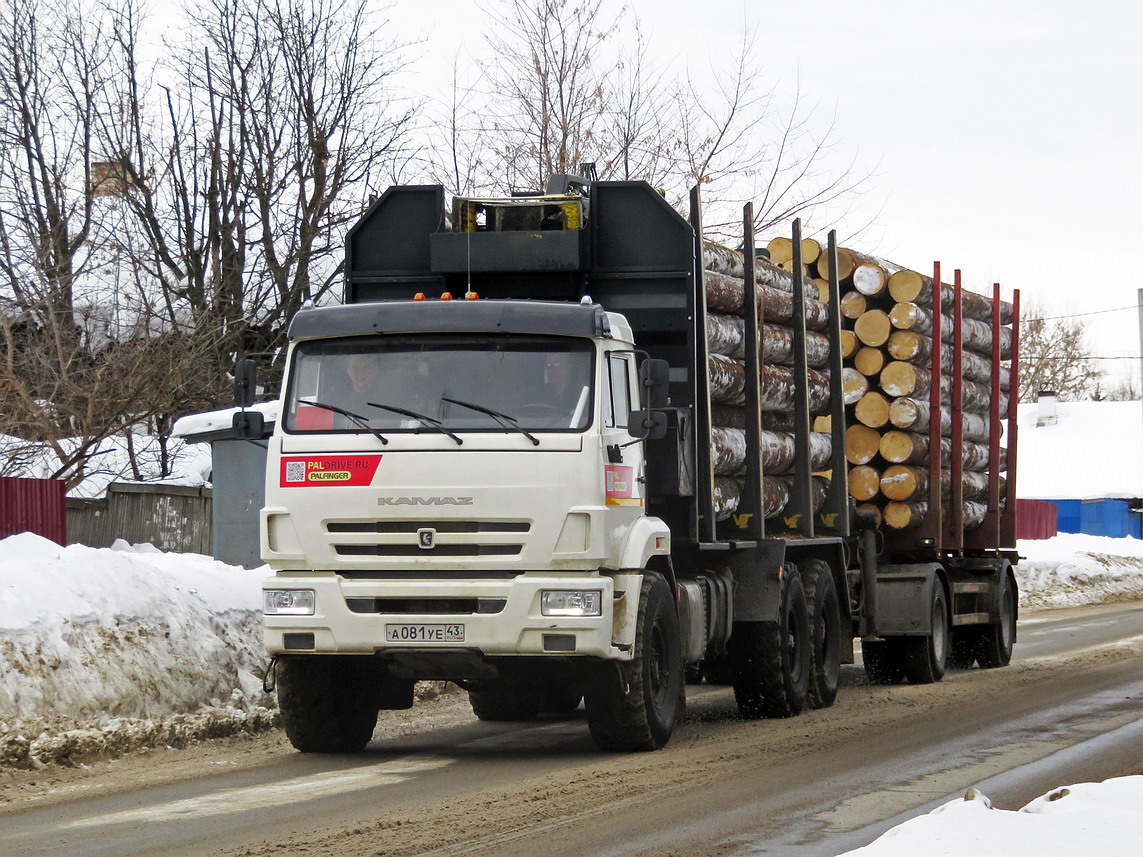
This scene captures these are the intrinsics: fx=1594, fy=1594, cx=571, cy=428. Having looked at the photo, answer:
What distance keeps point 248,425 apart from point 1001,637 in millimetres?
10306

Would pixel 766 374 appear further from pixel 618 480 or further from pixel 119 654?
pixel 119 654

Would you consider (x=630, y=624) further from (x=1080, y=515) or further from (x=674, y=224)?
(x=1080, y=515)

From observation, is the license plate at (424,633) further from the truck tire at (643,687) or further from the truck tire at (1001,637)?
the truck tire at (1001,637)

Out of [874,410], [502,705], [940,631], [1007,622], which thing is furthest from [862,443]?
[502,705]

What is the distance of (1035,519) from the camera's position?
142 ft

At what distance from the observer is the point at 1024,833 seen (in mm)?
6141

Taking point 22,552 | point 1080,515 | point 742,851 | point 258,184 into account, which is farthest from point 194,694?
point 1080,515

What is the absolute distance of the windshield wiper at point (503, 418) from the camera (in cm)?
915

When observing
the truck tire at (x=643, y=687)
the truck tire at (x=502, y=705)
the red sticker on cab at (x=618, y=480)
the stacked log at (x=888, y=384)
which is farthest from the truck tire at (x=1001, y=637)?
the red sticker on cab at (x=618, y=480)

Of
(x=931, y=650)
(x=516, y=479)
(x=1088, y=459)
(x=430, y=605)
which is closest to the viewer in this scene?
(x=516, y=479)

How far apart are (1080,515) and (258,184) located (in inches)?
1157

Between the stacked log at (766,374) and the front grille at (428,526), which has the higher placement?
the stacked log at (766,374)

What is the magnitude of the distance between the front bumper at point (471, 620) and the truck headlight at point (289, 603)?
0.11 feet

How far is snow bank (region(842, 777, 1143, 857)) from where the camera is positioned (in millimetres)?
5898
